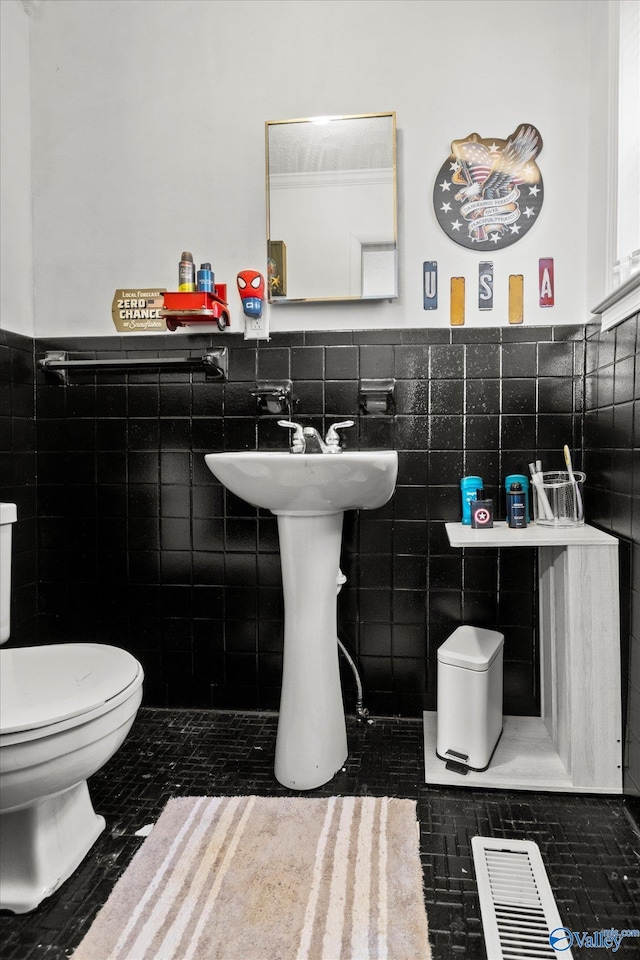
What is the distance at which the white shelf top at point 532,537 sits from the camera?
156cm

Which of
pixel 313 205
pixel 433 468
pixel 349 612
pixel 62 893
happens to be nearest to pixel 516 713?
pixel 349 612

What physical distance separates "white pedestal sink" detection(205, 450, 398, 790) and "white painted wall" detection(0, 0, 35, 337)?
1.01 m

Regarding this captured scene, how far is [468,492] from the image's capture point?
6.16 ft

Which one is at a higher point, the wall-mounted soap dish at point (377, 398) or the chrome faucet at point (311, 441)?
the wall-mounted soap dish at point (377, 398)

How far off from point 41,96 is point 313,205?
1.06m

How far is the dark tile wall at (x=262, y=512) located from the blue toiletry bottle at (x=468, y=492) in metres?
0.10

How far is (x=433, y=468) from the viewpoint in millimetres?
1990

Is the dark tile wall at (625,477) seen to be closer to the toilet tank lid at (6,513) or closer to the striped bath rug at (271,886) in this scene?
the striped bath rug at (271,886)

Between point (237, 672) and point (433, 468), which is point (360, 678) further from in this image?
point (433, 468)

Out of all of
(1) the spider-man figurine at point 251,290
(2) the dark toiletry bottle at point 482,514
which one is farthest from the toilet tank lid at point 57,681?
(1) the spider-man figurine at point 251,290

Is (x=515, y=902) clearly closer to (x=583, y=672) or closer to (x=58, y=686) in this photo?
(x=583, y=672)

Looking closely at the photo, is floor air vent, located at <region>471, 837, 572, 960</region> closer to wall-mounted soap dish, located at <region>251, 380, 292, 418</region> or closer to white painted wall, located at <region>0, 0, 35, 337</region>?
wall-mounted soap dish, located at <region>251, 380, 292, 418</region>

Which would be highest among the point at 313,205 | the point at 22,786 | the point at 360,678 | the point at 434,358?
the point at 313,205

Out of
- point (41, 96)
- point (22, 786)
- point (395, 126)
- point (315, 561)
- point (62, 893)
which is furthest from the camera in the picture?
point (41, 96)
